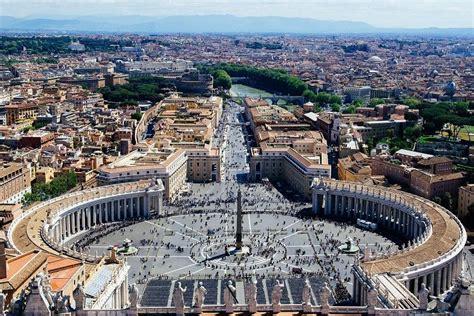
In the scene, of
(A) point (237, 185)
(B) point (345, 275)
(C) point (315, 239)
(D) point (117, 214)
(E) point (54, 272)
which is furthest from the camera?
(A) point (237, 185)

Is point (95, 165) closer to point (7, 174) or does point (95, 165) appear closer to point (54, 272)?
point (7, 174)

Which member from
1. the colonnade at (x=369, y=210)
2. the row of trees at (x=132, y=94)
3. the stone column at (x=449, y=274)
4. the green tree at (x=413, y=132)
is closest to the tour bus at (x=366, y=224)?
the colonnade at (x=369, y=210)

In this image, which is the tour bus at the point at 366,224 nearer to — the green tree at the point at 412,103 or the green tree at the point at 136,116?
the green tree at the point at 136,116

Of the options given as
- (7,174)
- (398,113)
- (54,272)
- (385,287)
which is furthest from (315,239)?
(398,113)

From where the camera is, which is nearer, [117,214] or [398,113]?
[117,214]

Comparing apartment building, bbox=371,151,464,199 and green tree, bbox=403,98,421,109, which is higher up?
green tree, bbox=403,98,421,109

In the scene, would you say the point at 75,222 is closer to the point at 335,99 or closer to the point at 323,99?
the point at 335,99

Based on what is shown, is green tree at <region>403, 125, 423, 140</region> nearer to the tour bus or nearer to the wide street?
the wide street

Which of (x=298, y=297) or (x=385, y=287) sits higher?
(x=385, y=287)

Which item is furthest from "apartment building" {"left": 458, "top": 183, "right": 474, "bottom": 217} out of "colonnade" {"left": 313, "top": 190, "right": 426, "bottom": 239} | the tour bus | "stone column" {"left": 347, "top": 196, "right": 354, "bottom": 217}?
"stone column" {"left": 347, "top": 196, "right": 354, "bottom": 217}
